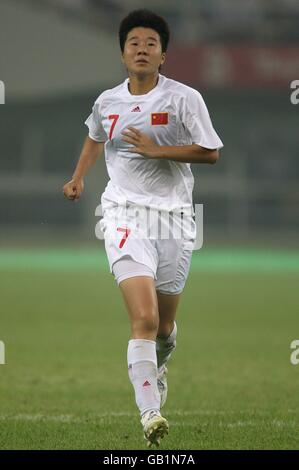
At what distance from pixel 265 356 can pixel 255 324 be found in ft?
11.0

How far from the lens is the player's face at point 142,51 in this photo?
7.52 m

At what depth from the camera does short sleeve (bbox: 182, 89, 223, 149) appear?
7418 millimetres

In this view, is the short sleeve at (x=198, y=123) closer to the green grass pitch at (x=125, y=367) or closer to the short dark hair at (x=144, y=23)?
the short dark hair at (x=144, y=23)

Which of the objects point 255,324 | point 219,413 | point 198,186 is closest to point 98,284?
point 255,324

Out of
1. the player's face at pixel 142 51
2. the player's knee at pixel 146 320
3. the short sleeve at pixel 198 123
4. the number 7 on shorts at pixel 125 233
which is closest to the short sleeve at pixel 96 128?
the player's face at pixel 142 51

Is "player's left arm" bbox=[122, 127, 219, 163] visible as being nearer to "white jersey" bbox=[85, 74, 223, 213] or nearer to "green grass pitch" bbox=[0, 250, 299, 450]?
"white jersey" bbox=[85, 74, 223, 213]

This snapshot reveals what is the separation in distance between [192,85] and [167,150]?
3381cm

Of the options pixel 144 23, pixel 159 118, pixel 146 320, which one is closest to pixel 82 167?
pixel 159 118

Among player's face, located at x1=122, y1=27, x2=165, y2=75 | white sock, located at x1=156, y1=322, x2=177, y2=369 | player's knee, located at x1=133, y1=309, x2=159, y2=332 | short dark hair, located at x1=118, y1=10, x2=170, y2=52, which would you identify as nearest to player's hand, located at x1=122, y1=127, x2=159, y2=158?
player's face, located at x1=122, y1=27, x2=165, y2=75

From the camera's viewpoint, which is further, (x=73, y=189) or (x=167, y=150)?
(x=73, y=189)

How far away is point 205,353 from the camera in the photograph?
13.0 metres

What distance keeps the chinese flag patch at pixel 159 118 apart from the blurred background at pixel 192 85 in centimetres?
3191

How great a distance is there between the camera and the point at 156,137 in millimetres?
7562

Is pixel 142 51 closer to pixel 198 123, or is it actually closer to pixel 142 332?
pixel 198 123
